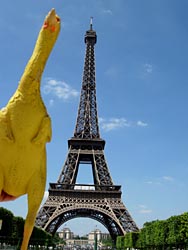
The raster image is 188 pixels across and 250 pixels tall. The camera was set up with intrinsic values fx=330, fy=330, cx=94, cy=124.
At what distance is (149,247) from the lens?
103 ft

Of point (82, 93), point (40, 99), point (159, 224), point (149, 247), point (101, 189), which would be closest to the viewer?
point (40, 99)

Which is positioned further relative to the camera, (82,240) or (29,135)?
(82,240)

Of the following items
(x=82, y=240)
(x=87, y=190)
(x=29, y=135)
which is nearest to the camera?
(x=29, y=135)

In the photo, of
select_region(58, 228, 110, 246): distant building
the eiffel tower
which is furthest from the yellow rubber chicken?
select_region(58, 228, 110, 246): distant building

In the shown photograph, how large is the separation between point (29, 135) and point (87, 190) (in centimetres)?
3528

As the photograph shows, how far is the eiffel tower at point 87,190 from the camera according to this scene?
35.4 metres

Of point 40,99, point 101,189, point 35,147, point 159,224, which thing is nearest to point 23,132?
point 35,147

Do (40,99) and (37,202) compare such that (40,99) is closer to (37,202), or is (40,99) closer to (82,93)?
(37,202)

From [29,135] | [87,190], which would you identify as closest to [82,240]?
[87,190]

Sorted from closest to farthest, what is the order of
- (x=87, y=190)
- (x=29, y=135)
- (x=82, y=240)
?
1. (x=29, y=135)
2. (x=87, y=190)
3. (x=82, y=240)

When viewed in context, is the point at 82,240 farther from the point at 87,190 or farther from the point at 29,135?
the point at 29,135

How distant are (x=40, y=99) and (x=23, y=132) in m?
0.49

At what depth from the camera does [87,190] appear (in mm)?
38094

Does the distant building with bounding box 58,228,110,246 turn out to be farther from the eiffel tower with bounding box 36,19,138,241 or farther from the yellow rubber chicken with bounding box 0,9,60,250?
the yellow rubber chicken with bounding box 0,9,60,250
